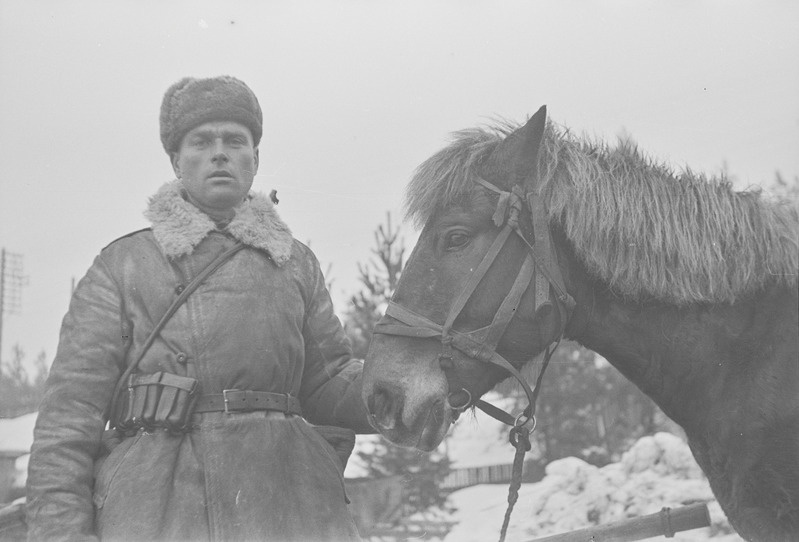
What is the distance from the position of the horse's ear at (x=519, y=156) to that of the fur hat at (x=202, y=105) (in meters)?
0.93

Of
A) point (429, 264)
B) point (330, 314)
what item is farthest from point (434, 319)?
point (330, 314)

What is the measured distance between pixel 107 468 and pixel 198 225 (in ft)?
2.69

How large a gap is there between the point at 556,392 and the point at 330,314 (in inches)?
650

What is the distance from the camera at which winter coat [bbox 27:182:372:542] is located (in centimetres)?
234

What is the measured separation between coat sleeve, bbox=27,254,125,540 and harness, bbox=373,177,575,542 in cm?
93

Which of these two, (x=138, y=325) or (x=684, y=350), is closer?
(x=138, y=325)

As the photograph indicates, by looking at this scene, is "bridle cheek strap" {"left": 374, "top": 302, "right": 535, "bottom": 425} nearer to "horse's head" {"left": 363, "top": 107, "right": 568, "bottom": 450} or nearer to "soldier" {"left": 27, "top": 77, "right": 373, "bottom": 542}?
"horse's head" {"left": 363, "top": 107, "right": 568, "bottom": 450}

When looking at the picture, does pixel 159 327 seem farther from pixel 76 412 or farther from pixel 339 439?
pixel 339 439

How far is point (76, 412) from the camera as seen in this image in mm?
2389

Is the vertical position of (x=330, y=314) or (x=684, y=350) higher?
(x=330, y=314)

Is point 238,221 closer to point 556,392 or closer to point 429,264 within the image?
point 429,264

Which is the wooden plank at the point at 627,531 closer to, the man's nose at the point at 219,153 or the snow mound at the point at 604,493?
the snow mound at the point at 604,493

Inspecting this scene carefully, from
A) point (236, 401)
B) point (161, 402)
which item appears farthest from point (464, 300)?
point (161, 402)

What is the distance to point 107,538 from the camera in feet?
7.59
